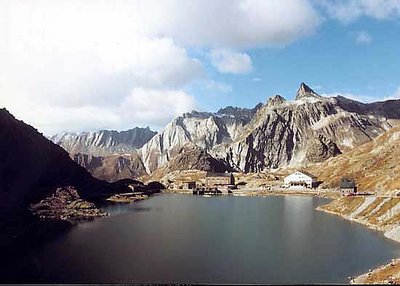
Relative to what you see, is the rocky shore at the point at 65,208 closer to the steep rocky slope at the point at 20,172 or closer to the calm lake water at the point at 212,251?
the steep rocky slope at the point at 20,172

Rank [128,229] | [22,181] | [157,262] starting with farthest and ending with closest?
1. [22,181]
2. [128,229]
3. [157,262]

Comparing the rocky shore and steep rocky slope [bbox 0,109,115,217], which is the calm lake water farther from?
A: steep rocky slope [bbox 0,109,115,217]

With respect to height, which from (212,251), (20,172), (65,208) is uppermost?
(20,172)

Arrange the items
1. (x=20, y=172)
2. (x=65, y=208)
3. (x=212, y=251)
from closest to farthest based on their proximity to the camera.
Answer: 1. (x=212, y=251)
2. (x=65, y=208)
3. (x=20, y=172)

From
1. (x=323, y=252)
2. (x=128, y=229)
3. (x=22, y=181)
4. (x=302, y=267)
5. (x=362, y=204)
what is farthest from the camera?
(x=22, y=181)

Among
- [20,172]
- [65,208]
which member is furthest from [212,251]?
[20,172]

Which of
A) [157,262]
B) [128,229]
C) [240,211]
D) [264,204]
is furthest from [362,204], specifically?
[157,262]

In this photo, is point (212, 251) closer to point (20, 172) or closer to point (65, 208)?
point (65, 208)

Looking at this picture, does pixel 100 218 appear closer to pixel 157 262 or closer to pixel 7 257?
pixel 7 257
